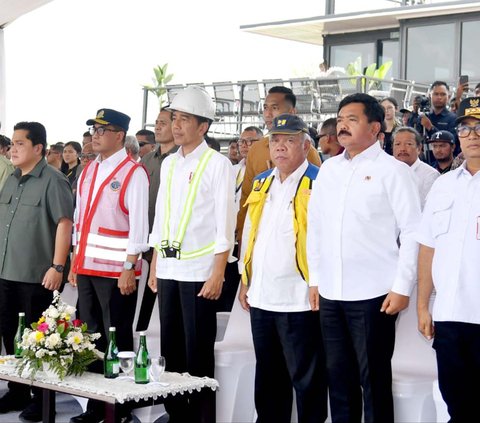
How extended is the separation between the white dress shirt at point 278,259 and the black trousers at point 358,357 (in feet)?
1.03

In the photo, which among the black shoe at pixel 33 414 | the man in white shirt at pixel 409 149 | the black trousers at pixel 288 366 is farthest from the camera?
the man in white shirt at pixel 409 149

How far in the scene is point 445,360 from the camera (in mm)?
3988

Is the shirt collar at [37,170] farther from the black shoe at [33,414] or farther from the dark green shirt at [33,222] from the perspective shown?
the black shoe at [33,414]

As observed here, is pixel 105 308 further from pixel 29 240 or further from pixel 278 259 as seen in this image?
pixel 278 259

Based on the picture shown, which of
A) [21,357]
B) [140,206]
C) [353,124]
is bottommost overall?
[21,357]

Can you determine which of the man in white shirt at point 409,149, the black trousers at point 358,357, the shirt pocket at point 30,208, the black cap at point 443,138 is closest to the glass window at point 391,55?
the black cap at point 443,138

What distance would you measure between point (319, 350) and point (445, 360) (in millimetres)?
992

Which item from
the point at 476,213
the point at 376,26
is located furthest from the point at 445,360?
the point at 376,26

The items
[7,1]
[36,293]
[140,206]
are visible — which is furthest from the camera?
[7,1]

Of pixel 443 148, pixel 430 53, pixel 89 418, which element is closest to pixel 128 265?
pixel 89 418

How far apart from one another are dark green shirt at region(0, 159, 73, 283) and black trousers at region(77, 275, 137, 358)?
0.51m

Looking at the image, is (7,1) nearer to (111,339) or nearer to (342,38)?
(111,339)

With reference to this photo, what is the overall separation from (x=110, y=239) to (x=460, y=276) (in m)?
2.46

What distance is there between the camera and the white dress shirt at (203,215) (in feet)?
17.3
